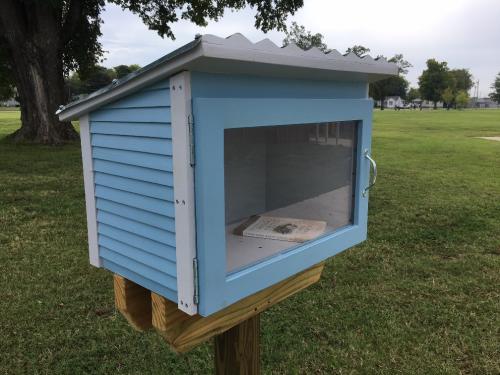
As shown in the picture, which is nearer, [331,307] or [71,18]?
[331,307]

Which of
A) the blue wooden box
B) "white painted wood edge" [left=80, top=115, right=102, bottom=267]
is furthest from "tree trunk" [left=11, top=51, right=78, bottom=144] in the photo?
the blue wooden box

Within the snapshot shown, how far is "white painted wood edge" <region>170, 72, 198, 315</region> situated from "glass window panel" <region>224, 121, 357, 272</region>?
25cm

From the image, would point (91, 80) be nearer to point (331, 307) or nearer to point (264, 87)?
point (331, 307)

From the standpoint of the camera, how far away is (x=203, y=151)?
974mm

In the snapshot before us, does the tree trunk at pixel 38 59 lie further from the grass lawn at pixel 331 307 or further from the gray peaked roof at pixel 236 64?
the gray peaked roof at pixel 236 64

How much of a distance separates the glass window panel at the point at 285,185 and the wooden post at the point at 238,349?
0.27 m

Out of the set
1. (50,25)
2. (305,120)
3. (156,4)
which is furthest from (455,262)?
(156,4)

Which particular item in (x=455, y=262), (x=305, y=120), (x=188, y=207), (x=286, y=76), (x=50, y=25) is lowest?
(x=455, y=262)

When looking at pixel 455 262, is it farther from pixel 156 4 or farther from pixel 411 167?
pixel 156 4

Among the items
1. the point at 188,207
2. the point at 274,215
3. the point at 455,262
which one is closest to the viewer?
the point at 188,207

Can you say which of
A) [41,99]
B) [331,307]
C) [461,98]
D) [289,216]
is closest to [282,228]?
[289,216]

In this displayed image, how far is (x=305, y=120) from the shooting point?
4.03 ft

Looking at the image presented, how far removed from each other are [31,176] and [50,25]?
5.58m

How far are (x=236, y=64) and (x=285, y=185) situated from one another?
39.1 inches
